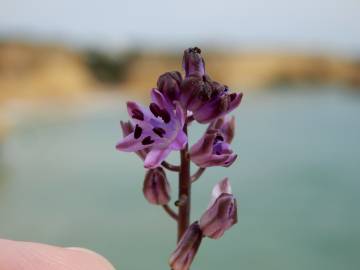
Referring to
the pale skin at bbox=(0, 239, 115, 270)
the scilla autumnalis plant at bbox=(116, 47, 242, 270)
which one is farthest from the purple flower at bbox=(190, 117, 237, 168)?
the pale skin at bbox=(0, 239, 115, 270)

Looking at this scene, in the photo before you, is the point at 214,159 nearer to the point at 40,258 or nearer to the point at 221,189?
the point at 221,189

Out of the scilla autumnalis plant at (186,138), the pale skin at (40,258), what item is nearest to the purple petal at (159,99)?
the scilla autumnalis plant at (186,138)

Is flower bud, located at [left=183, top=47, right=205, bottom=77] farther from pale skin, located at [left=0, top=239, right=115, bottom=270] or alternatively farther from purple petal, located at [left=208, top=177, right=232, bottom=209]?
pale skin, located at [left=0, top=239, right=115, bottom=270]

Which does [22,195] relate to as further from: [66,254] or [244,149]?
[66,254]

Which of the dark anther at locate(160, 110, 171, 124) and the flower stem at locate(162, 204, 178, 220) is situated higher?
the dark anther at locate(160, 110, 171, 124)

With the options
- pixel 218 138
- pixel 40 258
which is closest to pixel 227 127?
pixel 218 138

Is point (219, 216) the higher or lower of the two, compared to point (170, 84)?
lower
